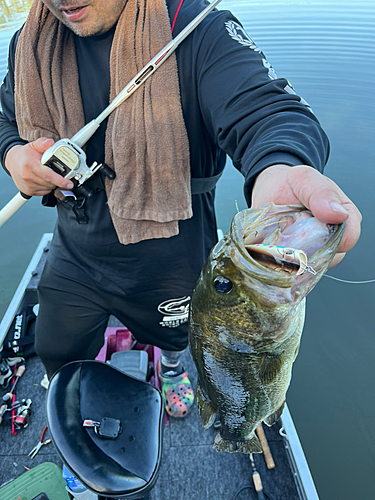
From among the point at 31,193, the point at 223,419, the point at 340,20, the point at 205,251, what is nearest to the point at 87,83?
the point at 31,193

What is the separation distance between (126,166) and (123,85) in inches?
12.5

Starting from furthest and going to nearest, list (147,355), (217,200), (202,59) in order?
(217,200) → (147,355) → (202,59)

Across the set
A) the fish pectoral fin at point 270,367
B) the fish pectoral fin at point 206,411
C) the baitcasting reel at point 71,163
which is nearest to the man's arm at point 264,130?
the fish pectoral fin at point 270,367

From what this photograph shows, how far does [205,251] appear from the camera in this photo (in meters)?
1.72

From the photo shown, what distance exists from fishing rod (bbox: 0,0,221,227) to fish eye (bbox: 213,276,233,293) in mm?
793

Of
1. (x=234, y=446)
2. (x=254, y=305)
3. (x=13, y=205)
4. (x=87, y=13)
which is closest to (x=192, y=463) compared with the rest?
(x=234, y=446)

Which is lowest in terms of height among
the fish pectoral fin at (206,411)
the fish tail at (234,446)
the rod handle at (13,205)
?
the fish tail at (234,446)

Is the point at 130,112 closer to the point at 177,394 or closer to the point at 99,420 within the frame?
the point at 99,420

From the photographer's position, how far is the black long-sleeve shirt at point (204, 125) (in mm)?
963

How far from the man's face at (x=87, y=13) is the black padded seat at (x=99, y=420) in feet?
4.75

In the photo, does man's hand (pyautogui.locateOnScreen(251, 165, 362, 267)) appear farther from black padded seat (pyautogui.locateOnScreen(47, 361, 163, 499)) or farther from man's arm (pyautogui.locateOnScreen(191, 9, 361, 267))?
black padded seat (pyautogui.locateOnScreen(47, 361, 163, 499))

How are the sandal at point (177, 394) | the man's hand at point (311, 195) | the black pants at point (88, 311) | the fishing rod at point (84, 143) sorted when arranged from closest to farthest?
the man's hand at point (311, 195) → the fishing rod at point (84, 143) → the black pants at point (88, 311) → the sandal at point (177, 394)

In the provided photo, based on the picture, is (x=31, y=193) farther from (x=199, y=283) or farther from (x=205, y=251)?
(x=199, y=283)

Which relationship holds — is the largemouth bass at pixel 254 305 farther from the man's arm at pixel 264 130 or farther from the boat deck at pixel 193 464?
the boat deck at pixel 193 464
